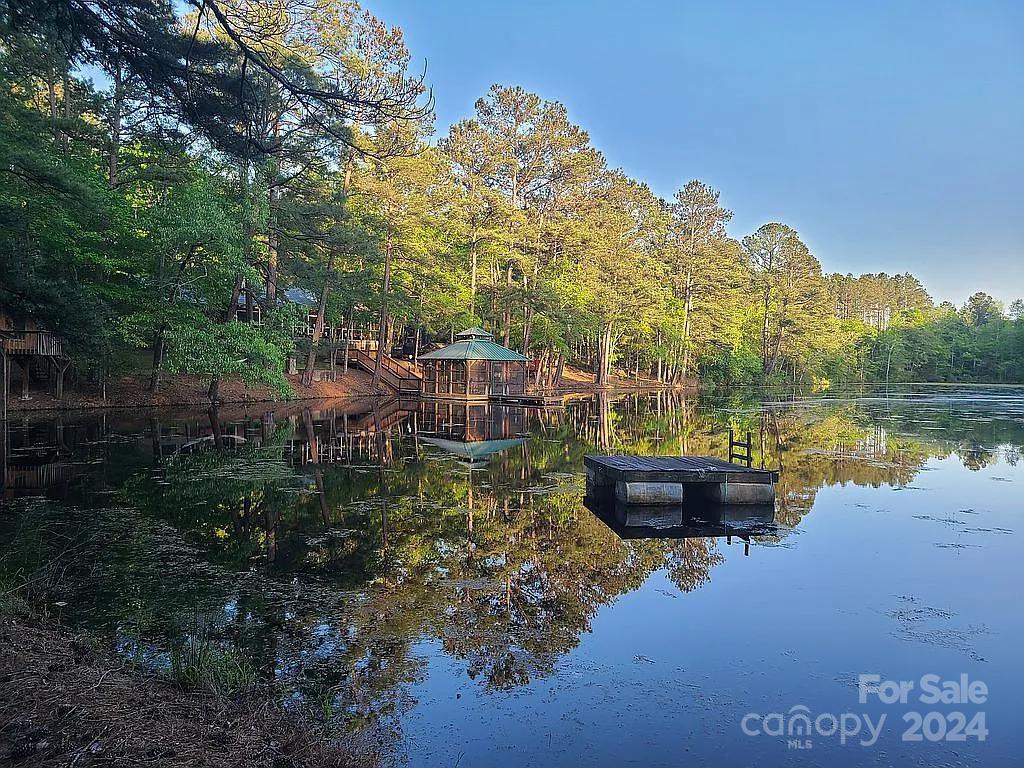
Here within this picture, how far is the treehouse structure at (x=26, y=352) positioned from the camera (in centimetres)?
2017

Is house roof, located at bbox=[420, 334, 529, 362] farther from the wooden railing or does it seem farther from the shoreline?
the wooden railing

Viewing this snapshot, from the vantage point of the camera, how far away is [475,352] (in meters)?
33.3

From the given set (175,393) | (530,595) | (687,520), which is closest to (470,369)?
(175,393)

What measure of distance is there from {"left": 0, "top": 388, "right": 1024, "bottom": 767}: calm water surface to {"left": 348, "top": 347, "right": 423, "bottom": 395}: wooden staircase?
903 inches

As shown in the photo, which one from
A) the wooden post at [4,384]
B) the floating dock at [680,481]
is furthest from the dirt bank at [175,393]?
the floating dock at [680,481]

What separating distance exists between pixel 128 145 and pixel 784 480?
79.4ft

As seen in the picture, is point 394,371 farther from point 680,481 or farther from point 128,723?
point 128,723

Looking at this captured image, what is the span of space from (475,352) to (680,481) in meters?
22.8

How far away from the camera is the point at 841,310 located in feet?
331

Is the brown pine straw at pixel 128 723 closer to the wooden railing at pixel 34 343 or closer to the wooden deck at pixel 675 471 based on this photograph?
the wooden deck at pixel 675 471

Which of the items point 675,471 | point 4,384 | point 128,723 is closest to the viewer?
point 128,723

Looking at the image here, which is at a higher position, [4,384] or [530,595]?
[4,384]

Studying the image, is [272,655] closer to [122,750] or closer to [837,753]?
[122,750]

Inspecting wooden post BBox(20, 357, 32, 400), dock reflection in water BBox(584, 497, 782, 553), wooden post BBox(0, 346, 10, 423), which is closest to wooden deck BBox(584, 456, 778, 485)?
dock reflection in water BBox(584, 497, 782, 553)
